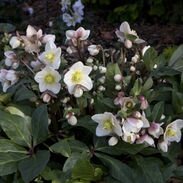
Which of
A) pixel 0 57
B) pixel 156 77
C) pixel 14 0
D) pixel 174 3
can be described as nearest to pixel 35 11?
pixel 14 0

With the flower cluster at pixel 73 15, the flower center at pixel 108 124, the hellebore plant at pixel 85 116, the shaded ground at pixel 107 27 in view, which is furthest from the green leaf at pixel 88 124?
the shaded ground at pixel 107 27

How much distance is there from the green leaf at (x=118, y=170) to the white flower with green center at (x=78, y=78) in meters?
0.30

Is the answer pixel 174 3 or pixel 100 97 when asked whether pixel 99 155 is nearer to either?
pixel 100 97

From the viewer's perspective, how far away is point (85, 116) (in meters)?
2.70

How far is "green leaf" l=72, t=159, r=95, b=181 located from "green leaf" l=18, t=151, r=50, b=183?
0.13m

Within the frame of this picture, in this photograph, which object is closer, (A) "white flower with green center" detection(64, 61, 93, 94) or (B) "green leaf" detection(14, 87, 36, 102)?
(A) "white flower with green center" detection(64, 61, 93, 94)

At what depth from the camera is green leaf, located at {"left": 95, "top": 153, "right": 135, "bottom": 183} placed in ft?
8.23

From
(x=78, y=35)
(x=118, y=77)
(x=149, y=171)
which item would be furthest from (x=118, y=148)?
(x=78, y=35)

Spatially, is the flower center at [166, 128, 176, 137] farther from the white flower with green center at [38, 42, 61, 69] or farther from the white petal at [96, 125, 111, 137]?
the white flower with green center at [38, 42, 61, 69]

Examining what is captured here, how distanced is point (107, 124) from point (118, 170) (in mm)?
194

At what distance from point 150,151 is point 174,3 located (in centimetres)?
302

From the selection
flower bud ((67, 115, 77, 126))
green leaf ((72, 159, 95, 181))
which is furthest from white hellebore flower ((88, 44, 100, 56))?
green leaf ((72, 159, 95, 181))

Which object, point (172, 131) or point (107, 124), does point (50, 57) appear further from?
point (172, 131)

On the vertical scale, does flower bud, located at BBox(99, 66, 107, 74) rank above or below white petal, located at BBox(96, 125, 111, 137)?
above
